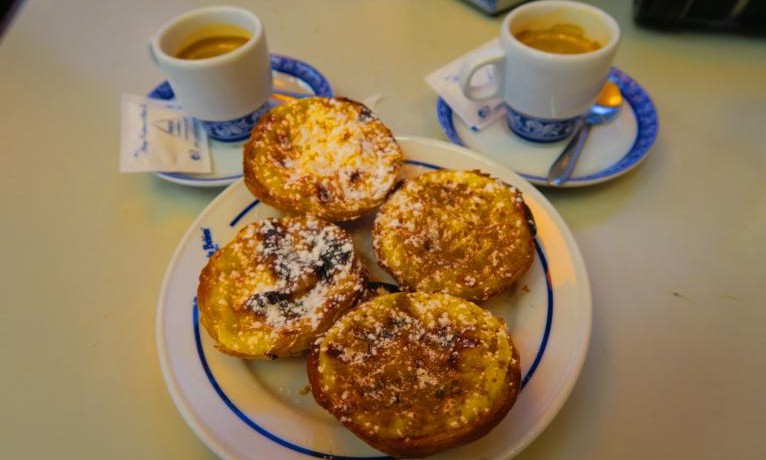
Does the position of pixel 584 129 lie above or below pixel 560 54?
below

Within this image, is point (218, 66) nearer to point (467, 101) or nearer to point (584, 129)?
point (467, 101)

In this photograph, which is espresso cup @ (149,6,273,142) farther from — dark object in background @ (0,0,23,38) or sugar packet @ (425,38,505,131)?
dark object in background @ (0,0,23,38)

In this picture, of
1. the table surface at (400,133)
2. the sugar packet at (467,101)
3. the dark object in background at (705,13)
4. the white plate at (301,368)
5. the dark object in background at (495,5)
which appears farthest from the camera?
the dark object in background at (495,5)

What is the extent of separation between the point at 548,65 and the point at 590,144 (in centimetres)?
23

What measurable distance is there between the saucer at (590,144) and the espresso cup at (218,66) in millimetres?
430

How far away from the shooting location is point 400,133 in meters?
1.28

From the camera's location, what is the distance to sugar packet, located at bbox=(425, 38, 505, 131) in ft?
4.01

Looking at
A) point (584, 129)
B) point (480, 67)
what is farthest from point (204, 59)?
point (584, 129)

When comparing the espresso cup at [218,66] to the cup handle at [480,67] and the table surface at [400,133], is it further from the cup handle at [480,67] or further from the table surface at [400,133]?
Answer: the cup handle at [480,67]

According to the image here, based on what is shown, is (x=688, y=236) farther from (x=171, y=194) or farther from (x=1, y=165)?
(x=1, y=165)

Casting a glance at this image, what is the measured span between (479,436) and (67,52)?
1.57 meters

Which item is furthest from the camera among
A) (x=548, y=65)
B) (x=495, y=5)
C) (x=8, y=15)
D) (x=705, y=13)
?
(x=8, y=15)

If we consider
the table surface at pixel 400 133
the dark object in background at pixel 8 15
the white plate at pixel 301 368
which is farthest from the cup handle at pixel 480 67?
the dark object in background at pixel 8 15

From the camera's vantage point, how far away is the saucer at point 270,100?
1.12m
